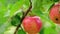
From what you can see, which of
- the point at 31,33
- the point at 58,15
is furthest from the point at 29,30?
the point at 58,15

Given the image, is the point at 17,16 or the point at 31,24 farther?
the point at 17,16

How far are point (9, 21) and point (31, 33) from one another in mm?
144

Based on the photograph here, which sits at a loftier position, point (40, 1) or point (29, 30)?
point (40, 1)

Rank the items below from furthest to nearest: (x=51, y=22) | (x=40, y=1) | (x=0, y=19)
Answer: (x=0, y=19), (x=51, y=22), (x=40, y=1)

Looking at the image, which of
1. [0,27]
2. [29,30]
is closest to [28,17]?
[29,30]

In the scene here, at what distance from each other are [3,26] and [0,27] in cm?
2

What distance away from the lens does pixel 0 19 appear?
3.02 feet

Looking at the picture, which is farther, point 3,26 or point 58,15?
point 3,26

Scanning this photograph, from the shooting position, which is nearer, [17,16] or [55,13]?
[55,13]

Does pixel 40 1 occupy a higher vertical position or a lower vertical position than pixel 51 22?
higher

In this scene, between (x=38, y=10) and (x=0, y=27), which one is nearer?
(x=38, y=10)

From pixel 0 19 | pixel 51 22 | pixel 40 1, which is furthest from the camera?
pixel 0 19

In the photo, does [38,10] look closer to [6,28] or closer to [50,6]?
[50,6]

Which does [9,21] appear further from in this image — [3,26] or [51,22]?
[51,22]
